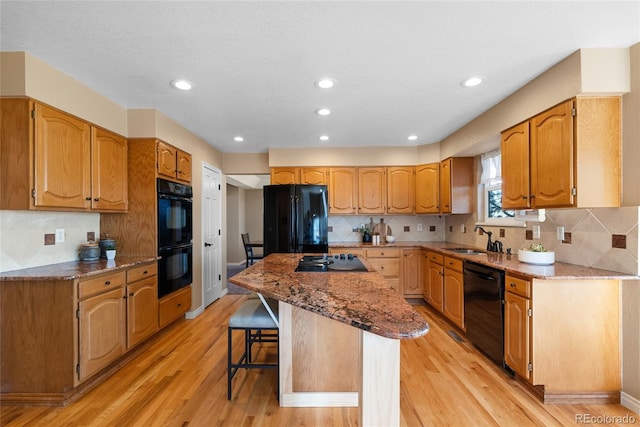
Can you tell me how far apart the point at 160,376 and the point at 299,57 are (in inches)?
104

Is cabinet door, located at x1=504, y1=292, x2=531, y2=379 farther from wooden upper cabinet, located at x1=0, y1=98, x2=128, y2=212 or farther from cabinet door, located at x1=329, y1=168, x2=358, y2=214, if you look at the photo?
wooden upper cabinet, located at x1=0, y1=98, x2=128, y2=212

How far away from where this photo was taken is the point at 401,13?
156 centimetres

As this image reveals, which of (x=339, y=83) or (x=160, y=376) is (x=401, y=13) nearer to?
(x=339, y=83)

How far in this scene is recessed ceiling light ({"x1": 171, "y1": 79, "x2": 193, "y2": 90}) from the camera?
91.2 inches

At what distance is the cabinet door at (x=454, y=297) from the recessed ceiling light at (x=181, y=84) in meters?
3.12

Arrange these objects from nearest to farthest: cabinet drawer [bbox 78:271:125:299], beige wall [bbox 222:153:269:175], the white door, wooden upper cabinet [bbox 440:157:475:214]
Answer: cabinet drawer [bbox 78:271:125:299], wooden upper cabinet [bbox 440:157:475:214], the white door, beige wall [bbox 222:153:269:175]

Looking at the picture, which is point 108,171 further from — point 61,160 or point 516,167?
point 516,167

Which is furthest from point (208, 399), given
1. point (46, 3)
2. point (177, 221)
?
point (46, 3)

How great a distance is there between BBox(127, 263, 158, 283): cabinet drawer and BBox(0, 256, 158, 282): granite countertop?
0.23ft

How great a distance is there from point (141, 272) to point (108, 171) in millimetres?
976

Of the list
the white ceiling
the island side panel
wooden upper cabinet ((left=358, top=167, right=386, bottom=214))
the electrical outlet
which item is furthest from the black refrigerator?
the island side panel

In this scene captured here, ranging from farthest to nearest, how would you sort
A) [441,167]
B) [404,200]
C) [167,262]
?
[404,200] → [441,167] → [167,262]

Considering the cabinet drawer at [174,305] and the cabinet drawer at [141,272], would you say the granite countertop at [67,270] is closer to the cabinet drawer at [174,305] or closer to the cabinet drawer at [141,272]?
the cabinet drawer at [141,272]

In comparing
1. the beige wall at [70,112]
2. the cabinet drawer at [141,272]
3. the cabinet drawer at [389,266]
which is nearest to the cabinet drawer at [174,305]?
the beige wall at [70,112]
